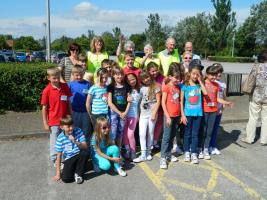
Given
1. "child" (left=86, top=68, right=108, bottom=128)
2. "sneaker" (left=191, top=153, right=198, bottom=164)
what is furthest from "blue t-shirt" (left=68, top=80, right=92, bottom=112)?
"sneaker" (left=191, top=153, right=198, bottom=164)

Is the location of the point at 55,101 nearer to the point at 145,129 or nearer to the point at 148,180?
the point at 145,129

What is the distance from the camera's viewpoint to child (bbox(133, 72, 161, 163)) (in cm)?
501

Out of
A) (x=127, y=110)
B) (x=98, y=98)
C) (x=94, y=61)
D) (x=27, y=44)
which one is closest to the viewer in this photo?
(x=98, y=98)

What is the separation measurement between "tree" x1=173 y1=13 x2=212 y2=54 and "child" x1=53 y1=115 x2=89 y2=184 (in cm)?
4921

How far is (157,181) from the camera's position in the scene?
4.41 m

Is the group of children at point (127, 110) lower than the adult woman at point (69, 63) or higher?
lower

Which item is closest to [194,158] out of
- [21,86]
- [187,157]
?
[187,157]

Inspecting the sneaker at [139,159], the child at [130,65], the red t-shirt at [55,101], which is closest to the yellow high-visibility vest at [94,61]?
the child at [130,65]

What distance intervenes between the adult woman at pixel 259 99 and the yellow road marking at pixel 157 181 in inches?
99.8

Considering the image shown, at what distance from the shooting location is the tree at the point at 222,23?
5688 centimetres

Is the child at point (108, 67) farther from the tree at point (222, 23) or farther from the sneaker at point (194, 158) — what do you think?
the tree at point (222, 23)

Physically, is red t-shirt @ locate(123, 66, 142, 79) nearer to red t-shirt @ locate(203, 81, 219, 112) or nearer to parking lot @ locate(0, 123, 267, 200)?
red t-shirt @ locate(203, 81, 219, 112)

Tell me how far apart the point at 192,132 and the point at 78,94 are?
1.99 metres

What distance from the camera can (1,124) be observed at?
278 inches
